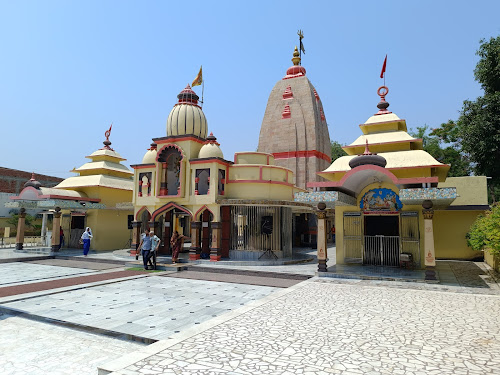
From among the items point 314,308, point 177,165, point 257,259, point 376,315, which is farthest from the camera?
point 177,165

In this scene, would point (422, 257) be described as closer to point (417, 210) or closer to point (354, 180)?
point (417, 210)

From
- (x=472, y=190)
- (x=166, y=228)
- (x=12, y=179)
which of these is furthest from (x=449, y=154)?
(x=12, y=179)

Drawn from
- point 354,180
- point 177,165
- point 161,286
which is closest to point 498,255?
point 354,180

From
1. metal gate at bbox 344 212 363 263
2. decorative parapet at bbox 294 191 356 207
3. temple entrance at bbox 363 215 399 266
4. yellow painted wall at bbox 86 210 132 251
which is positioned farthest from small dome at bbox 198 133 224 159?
yellow painted wall at bbox 86 210 132 251

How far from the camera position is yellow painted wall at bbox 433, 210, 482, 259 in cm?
1795

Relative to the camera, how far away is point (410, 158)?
1316 cm

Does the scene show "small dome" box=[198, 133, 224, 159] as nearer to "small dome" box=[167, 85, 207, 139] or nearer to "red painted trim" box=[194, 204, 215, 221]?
"small dome" box=[167, 85, 207, 139]

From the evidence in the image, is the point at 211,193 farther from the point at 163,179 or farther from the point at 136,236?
the point at 136,236

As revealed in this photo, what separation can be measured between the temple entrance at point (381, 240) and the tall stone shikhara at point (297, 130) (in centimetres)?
1245

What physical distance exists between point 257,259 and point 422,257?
7.21 meters

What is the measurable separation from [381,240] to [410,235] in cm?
109

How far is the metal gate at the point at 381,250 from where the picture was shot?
43.7ft

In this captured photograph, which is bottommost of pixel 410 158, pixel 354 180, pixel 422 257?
pixel 422 257

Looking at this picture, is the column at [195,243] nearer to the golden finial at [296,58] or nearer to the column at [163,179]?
the column at [163,179]
